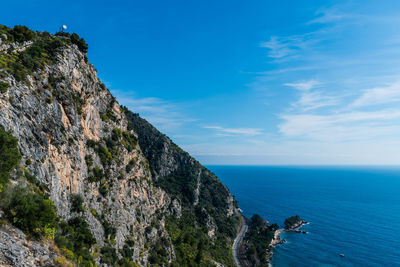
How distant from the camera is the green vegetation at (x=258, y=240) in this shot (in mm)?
82250

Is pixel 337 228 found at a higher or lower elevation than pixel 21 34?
lower

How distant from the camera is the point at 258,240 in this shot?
320ft

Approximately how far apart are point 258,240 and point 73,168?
3673 inches

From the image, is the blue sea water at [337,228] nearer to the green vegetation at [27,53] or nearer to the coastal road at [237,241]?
the coastal road at [237,241]

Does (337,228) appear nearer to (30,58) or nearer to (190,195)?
(190,195)

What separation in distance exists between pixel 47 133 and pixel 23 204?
1562 centimetres

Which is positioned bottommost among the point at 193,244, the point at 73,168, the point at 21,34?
the point at 193,244

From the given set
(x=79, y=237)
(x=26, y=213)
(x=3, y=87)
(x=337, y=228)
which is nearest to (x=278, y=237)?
(x=337, y=228)

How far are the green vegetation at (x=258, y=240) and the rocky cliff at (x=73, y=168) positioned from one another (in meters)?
31.1

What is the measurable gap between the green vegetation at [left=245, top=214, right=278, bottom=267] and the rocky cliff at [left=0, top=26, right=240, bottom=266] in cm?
3113

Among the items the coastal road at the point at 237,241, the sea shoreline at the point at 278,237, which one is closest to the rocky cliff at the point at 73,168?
the coastal road at the point at 237,241

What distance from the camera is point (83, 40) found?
47281 mm

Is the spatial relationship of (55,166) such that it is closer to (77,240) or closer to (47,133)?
(47,133)

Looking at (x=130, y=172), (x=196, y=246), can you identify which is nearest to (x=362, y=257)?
(x=196, y=246)
